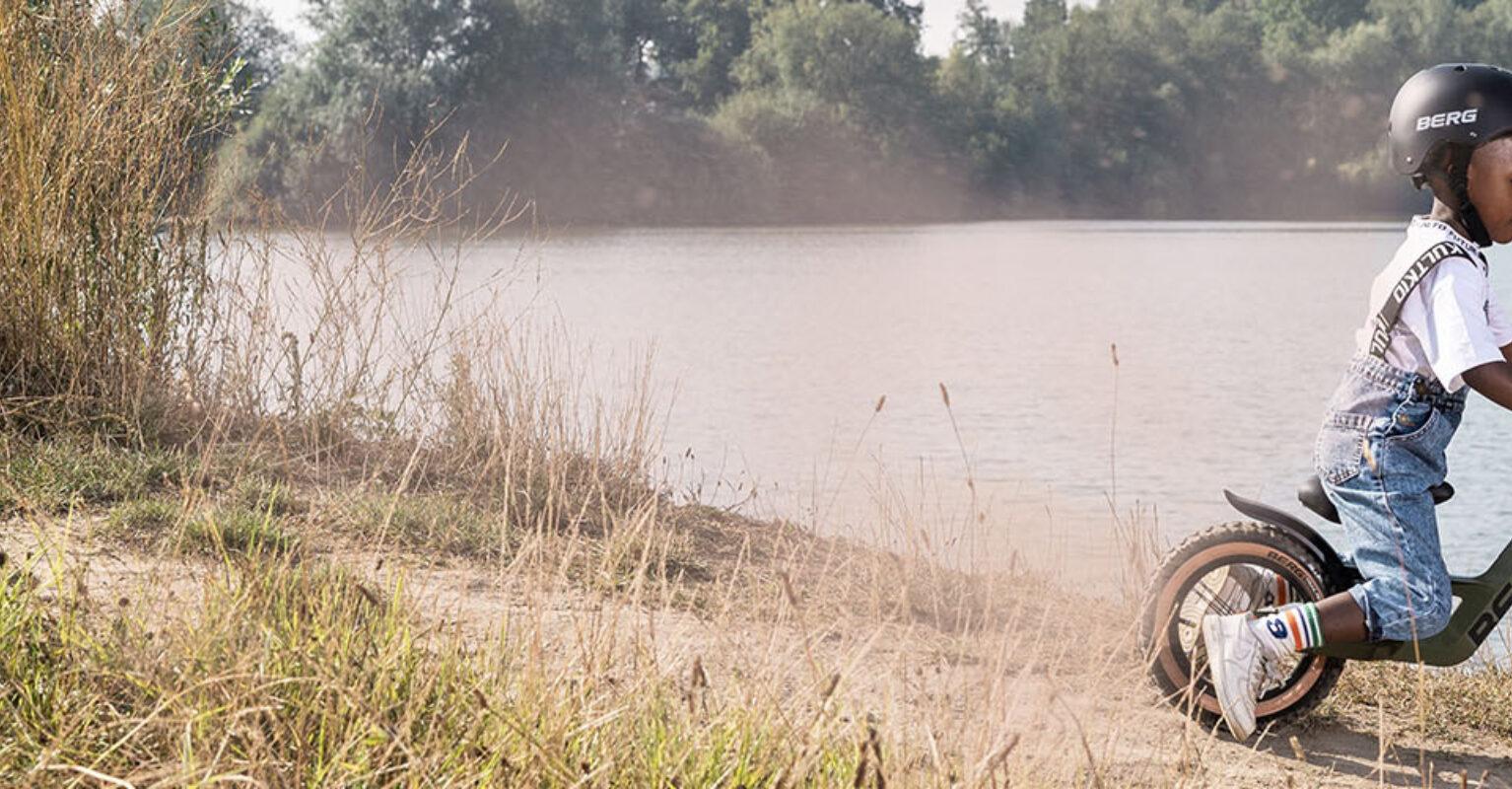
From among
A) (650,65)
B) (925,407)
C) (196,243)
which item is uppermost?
(650,65)

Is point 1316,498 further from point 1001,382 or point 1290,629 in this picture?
point 1001,382

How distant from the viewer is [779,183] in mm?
63469

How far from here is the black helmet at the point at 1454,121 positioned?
420 cm

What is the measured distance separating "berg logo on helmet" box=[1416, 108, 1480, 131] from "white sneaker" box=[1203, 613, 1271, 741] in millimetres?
1459

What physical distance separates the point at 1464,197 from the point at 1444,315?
1.26 ft

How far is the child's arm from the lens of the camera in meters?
3.99

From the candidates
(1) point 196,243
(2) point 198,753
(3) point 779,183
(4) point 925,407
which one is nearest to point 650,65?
(3) point 779,183

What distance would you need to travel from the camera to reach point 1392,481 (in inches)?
167

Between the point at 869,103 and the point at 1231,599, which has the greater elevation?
the point at 869,103

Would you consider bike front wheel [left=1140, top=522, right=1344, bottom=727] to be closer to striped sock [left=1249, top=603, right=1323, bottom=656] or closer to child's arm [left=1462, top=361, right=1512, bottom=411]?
striped sock [left=1249, top=603, right=1323, bottom=656]

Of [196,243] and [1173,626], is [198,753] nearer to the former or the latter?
[1173,626]

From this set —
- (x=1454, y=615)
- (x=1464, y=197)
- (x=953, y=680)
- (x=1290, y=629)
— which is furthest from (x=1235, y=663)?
(x=1464, y=197)

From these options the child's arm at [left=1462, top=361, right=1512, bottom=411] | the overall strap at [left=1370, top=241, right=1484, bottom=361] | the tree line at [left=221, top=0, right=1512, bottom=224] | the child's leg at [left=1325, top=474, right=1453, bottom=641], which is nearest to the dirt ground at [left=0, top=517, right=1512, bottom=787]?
the child's leg at [left=1325, top=474, right=1453, bottom=641]

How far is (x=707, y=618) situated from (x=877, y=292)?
22341mm
